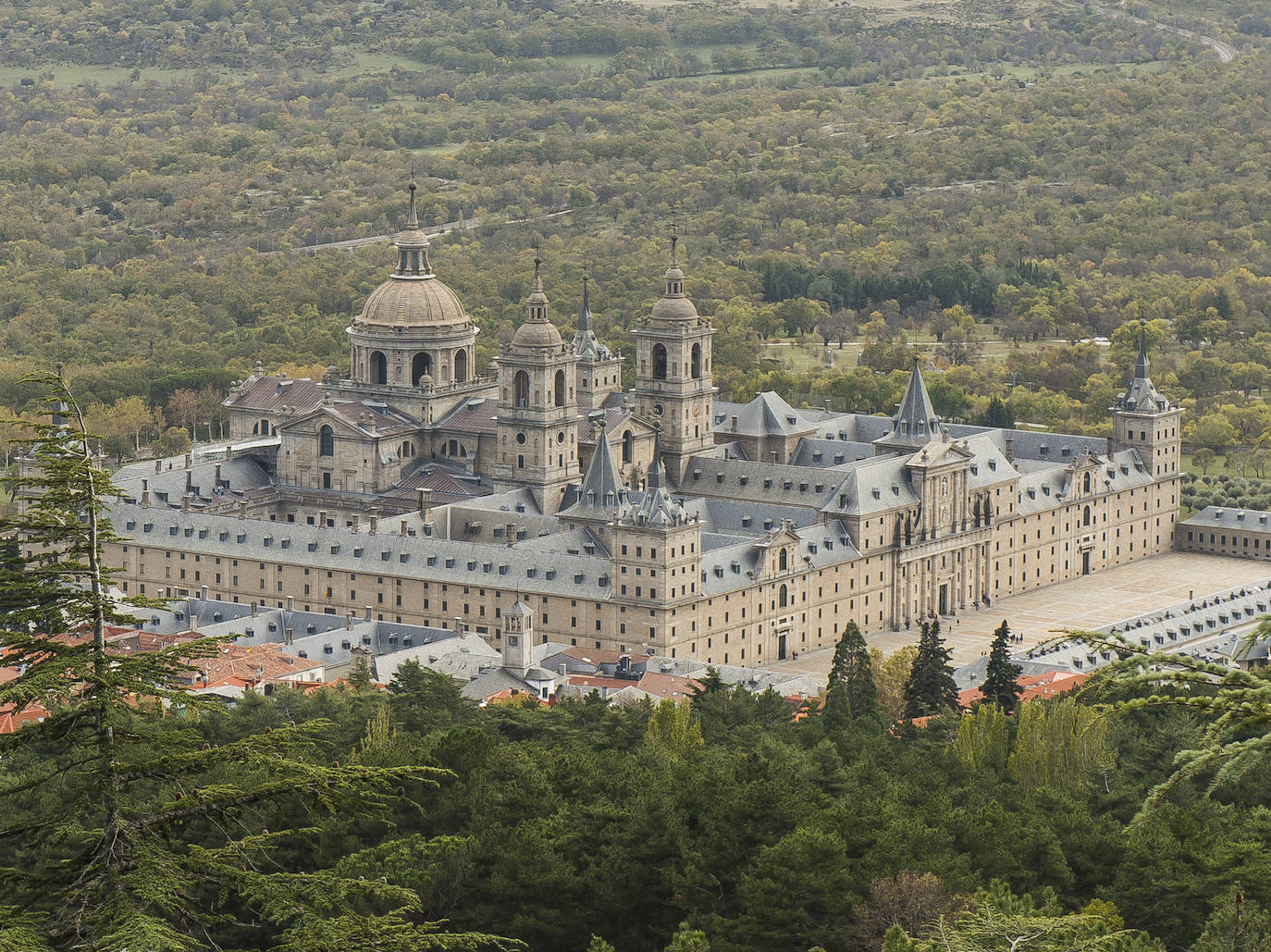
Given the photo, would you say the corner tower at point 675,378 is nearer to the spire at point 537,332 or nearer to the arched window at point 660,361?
the arched window at point 660,361

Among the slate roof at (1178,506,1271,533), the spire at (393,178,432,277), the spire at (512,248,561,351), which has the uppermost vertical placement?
the spire at (393,178,432,277)

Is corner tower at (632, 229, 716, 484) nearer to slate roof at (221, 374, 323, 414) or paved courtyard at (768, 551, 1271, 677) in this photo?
paved courtyard at (768, 551, 1271, 677)

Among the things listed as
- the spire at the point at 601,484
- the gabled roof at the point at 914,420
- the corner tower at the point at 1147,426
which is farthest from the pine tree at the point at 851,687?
the corner tower at the point at 1147,426

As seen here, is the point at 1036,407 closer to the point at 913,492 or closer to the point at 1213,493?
the point at 1213,493

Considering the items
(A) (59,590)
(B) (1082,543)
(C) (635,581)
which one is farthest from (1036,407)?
(A) (59,590)

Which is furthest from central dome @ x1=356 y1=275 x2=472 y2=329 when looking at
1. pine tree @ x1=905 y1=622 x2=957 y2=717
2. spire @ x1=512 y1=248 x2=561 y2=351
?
pine tree @ x1=905 y1=622 x2=957 y2=717

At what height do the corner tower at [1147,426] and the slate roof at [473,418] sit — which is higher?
the slate roof at [473,418]
